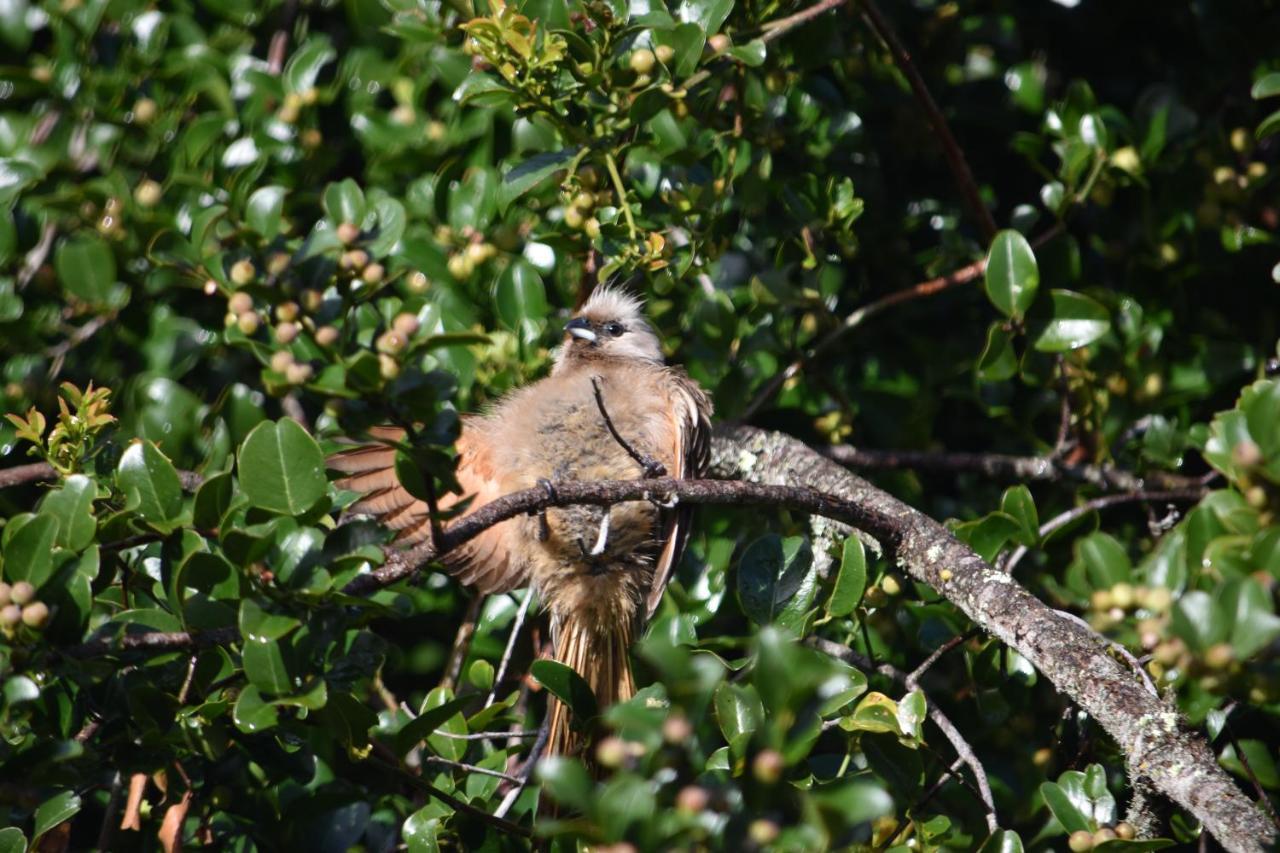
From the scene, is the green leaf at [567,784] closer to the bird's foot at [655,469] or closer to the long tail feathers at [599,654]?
the bird's foot at [655,469]

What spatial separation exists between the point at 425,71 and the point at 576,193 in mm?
1083

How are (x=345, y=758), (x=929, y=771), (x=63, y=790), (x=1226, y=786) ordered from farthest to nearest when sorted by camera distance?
(x=929, y=771), (x=345, y=758), (x=63, y=790), (x=1226, y=786)

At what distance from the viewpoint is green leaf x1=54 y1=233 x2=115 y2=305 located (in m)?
3.34

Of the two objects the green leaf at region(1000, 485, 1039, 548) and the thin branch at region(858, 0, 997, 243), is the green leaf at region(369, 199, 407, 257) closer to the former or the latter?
the thin branch at region(858, 0, 997, 243)

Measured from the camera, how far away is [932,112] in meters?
3.04

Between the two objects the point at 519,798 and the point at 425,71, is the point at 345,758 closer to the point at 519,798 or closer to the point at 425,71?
the point at 519,798

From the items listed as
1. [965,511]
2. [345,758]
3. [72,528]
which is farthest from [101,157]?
[965,511]

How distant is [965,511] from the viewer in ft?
11.1

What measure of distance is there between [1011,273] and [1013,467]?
0.64 m

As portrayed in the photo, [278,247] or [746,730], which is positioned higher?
[278,247]

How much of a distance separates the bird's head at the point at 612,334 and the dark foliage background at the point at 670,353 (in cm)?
13

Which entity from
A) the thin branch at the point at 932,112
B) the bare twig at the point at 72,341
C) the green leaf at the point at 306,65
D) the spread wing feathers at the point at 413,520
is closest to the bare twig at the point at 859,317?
the thin branch at the point at 932,112

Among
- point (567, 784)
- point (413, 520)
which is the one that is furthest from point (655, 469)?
point (567, 784)

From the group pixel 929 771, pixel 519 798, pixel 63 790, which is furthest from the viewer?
pixel 519 798
